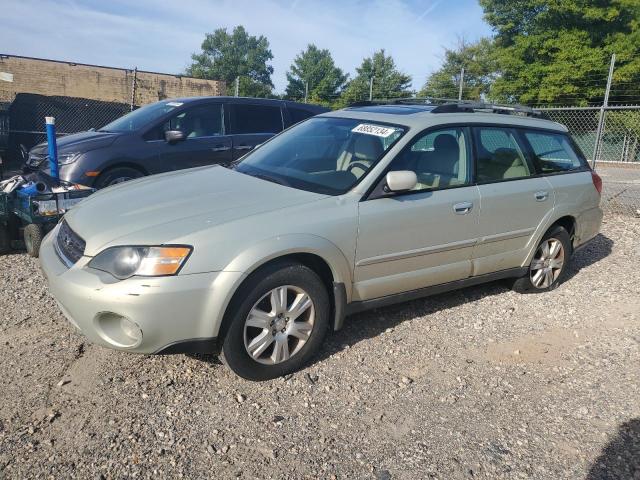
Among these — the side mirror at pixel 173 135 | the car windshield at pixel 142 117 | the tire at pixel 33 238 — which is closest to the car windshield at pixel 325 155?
the tire at pixel 33 238

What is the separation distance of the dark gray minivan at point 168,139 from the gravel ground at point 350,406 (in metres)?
2.67

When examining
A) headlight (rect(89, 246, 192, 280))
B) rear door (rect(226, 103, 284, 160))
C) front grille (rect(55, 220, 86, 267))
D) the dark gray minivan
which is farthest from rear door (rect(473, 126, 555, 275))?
rear door (rect(226, 103, 284, 160))

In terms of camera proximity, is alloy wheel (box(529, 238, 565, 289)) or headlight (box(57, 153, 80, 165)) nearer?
alloy wheel (box(529, 238, 565, 289))

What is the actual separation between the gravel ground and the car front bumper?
1.25 feet

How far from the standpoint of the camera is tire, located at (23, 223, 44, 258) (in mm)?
5266

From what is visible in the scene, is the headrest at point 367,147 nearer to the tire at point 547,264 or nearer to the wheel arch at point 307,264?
the wheel arch at point 307,264

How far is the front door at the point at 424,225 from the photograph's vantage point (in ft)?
11.9

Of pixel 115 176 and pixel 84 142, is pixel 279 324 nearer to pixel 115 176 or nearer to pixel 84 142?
pixel 115 176

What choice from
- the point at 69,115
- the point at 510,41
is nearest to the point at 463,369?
the point at 69,115

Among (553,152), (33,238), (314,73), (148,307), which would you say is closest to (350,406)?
(148,307)

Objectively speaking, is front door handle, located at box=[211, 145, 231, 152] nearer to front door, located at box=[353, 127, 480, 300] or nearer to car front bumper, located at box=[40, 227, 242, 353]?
front door, located at box=[353, 127, 480, 300]

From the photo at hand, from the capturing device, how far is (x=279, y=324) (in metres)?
3.28

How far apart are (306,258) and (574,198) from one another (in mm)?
3127

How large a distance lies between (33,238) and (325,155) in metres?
3.19
